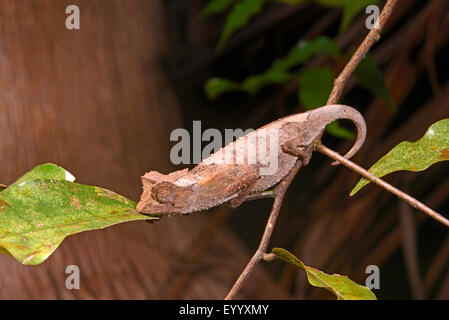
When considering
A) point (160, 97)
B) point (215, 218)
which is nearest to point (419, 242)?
point (215, 218)

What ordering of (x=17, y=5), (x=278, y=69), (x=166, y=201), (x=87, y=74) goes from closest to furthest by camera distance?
(x=166, y=201), (x=17, y=5), (x=87, y=74), (x=278, y=69)

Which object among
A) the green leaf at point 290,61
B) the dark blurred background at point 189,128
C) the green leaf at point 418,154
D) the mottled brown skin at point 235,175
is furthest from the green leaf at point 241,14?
the green leaf at point 418,154

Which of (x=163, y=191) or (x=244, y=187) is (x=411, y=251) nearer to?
(x=244, y=187)

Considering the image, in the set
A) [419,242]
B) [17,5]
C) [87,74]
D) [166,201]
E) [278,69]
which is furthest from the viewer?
[419,242]

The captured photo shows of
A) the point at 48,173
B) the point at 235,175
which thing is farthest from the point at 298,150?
the point at 48,173

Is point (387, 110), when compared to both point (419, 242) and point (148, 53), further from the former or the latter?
point (148, 53)

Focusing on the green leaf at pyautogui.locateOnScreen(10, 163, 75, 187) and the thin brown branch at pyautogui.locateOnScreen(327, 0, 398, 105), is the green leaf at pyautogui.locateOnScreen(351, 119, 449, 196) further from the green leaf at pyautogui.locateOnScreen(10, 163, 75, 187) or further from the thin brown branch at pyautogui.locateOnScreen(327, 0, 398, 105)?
the green leaf at pyautogui.locateOnScreen(10, 163, 75, 187)

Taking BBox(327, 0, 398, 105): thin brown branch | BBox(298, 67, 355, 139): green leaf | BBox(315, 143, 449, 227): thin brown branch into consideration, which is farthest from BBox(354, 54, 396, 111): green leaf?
BBox(315, 143, 449, 227): thin brown branch

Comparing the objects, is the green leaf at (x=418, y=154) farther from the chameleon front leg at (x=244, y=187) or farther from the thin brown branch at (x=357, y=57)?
the chameleon front leg at (x=244, y=187)
